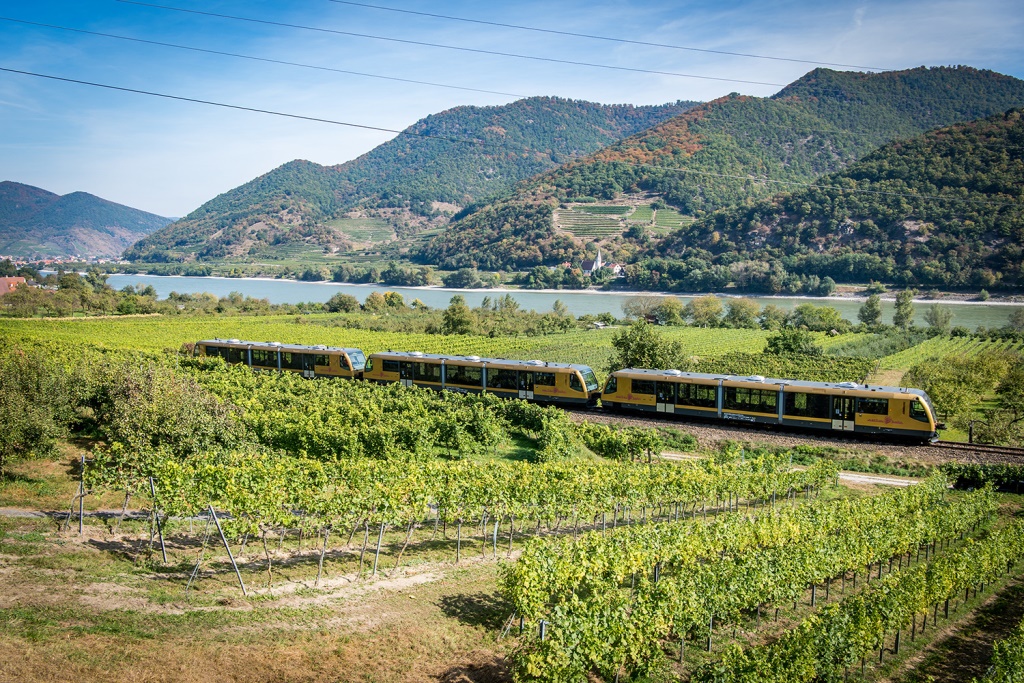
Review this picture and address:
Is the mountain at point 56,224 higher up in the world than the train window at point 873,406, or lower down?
higher up

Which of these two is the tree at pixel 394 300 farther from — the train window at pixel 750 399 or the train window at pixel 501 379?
the train window at pixel 750 399

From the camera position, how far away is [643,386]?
35625mm

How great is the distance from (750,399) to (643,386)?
5.29 metres

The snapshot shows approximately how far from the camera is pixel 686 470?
23.4 m

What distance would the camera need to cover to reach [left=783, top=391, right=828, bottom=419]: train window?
31625 millimetres

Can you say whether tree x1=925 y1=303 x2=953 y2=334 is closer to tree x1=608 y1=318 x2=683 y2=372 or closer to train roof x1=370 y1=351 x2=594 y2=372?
tree x1=608 y1=318 x2=683 y2=372

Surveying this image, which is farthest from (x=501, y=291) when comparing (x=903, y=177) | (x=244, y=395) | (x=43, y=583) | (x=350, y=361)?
(x=43, y=583)

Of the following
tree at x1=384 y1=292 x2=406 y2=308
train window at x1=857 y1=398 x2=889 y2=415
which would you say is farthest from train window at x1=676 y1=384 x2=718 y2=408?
tree at x1=384 y1=292 x2=406 y2=308

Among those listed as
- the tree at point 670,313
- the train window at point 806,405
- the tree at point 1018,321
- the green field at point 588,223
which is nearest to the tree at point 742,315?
the tree at point 670,313

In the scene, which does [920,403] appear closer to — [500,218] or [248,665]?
[248,665]

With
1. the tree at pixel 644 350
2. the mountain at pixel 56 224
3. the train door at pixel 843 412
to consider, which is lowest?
the train door at pixel 843 412

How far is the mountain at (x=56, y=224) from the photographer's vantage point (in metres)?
58.7

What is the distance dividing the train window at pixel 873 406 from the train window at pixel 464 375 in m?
19.5

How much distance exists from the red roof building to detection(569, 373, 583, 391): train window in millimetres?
65416
